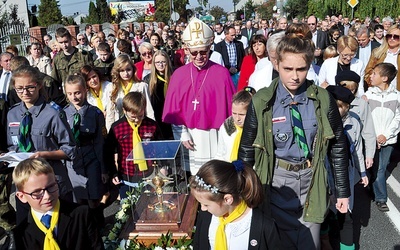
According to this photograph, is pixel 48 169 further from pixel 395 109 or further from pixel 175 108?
pixel 395 109

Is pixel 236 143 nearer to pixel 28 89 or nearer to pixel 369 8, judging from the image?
pixel 28 89

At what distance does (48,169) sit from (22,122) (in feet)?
3.32

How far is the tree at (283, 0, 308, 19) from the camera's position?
49.5 meters

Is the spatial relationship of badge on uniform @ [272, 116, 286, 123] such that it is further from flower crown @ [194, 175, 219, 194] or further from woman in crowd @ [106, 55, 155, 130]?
woman in crowd @ [106, 55, 155, 130]

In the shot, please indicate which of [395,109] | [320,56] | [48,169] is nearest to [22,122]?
[48,169]

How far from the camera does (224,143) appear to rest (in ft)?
13.7

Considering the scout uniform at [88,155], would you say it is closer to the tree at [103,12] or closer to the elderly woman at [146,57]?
the elderly woman at [146,57]

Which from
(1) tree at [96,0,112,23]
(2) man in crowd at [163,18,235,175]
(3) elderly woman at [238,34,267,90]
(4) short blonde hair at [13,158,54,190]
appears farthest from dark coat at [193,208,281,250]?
(1) tree at [96,0,112,23]

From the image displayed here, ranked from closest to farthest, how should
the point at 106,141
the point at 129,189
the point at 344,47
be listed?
A: the point at 129,189 → the point at 106,141 → the point at 344,47

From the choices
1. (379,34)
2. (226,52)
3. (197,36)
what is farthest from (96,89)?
(379,34)

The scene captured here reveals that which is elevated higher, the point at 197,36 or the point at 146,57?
the point at 197,36

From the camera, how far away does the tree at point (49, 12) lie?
37.5 meters

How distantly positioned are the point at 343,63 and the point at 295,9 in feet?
161

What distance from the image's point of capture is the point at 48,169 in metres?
2.92
